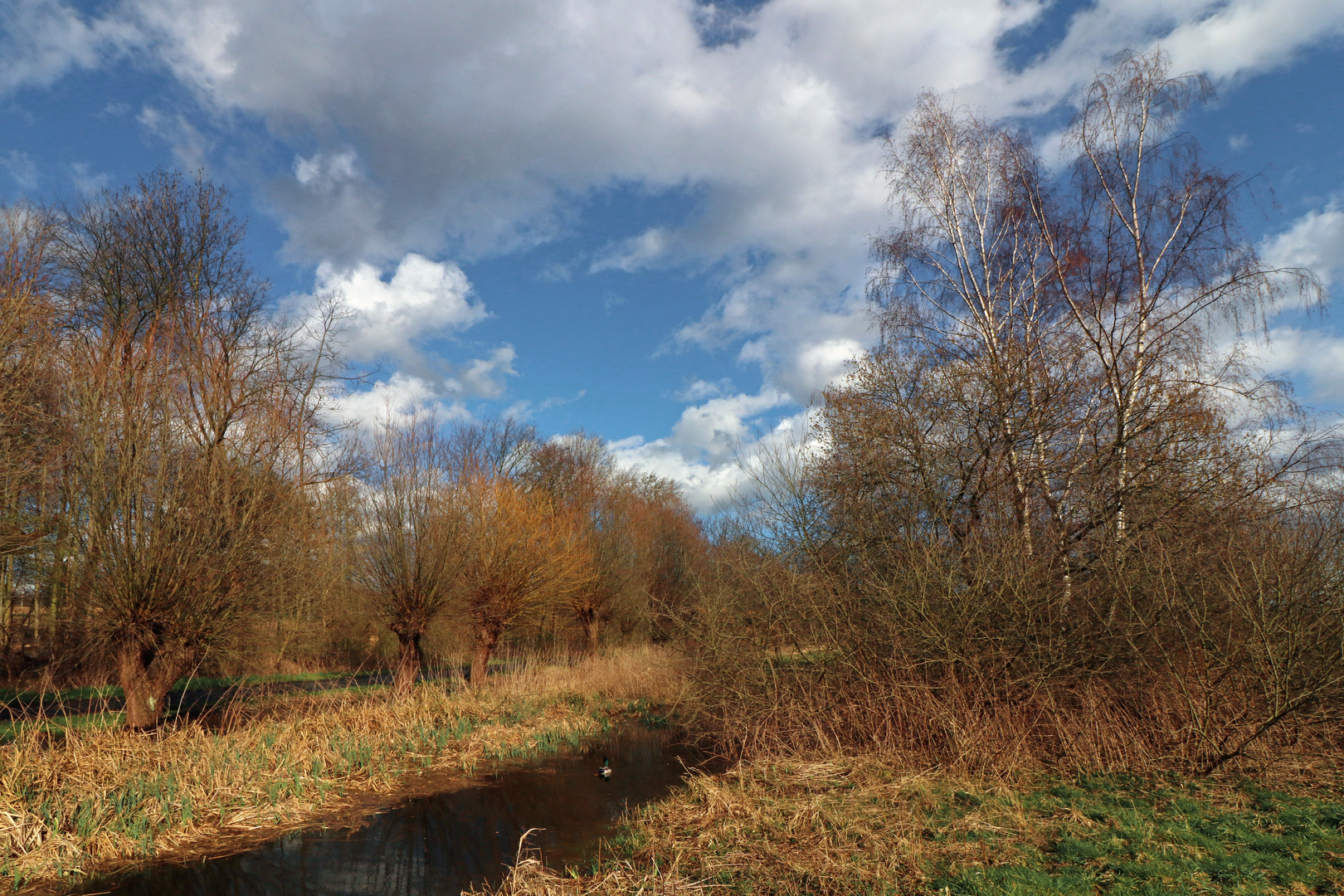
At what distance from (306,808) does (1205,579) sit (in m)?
11.0

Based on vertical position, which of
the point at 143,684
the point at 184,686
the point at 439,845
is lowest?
the point at 439,845

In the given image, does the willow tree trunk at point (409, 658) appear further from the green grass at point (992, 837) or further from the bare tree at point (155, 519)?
the green grass at point (992, 837)

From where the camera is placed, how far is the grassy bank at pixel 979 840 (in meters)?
4.96

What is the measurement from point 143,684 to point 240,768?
323cm

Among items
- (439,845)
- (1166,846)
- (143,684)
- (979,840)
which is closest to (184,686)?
(143,684)

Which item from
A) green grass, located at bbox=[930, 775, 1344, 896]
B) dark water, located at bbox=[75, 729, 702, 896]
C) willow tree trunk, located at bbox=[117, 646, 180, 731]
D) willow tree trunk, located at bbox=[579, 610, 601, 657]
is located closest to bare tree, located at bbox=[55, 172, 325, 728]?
willow tree trunk, located at bbox=[117, 646, 180, 731]

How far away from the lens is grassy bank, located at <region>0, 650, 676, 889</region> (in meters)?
6.57

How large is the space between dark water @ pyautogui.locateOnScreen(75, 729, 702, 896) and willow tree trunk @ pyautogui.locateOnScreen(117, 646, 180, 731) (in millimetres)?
4359

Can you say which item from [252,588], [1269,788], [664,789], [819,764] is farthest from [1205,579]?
[252,588]

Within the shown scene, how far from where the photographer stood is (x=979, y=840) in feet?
19.1

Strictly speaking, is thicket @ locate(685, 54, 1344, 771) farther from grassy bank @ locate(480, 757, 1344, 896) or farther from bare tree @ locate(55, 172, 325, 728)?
bare tree @ locate(55, 172, 325, 728)

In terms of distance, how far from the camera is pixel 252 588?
→ 10.7 metres

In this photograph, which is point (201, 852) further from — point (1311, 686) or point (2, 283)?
point (1311, 686)

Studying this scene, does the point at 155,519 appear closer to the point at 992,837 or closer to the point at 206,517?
the point at 206,517
